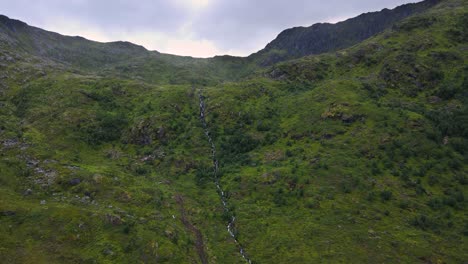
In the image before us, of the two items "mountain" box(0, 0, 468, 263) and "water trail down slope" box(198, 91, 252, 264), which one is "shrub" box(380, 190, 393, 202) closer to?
"mountain" box(0, 0, 468, 263)

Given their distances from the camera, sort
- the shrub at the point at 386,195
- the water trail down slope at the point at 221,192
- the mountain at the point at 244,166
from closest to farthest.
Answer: the mountain at the point at 244,166
the water trail down slope at the point at 221,192
the shrub at the point at 386,195

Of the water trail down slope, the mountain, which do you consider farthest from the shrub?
the water trail down slope

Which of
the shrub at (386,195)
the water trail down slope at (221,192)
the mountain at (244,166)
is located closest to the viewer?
the mountain at (244,166)

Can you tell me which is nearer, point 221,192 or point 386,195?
point 386,195

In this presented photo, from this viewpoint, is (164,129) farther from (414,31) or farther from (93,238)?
(414,31)

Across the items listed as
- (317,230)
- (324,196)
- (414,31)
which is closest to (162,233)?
(317,230)

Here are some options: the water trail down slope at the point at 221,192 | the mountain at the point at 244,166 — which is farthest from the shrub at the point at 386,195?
the water trail down slope at the point at 221,192

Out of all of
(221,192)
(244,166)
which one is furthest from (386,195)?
(221,192)

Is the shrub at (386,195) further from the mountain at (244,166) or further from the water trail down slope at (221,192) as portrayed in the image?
the water trail down slope at (221,192)

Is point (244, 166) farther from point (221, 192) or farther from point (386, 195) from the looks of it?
point (386, 195)
